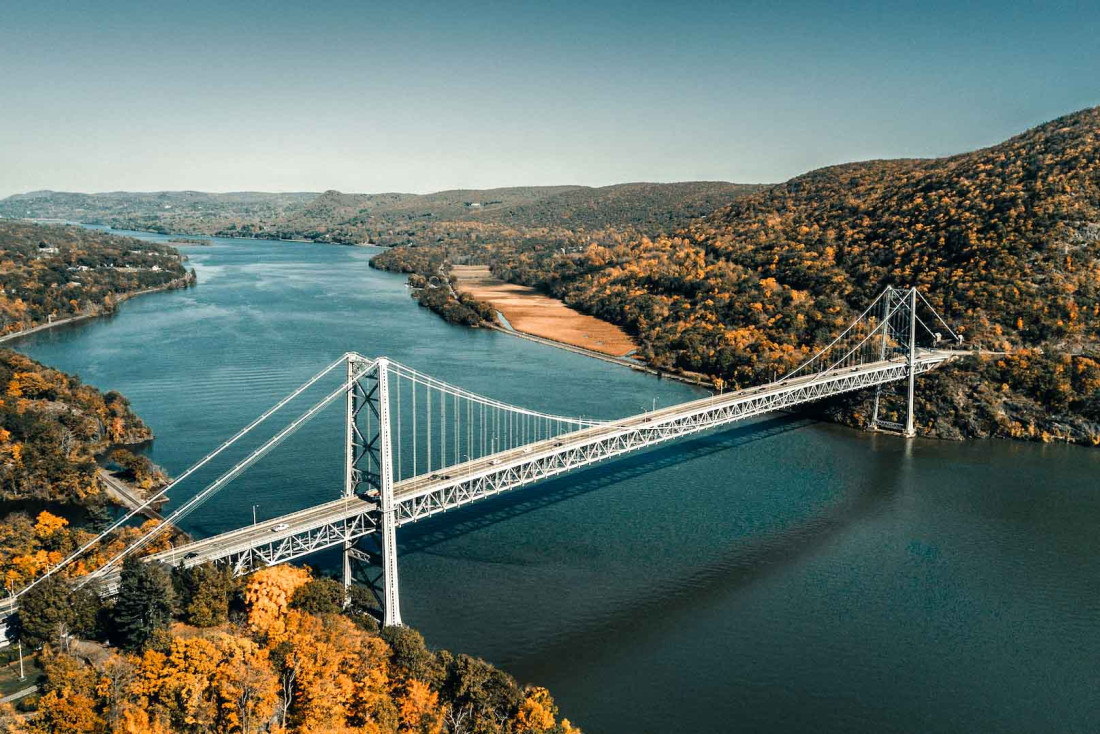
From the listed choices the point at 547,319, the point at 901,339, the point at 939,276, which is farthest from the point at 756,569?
the point at 547,319

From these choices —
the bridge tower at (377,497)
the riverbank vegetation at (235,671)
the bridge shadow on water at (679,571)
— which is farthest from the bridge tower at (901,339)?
the riverbank vegetation at (235,671)

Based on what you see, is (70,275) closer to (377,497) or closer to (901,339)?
(377,497)

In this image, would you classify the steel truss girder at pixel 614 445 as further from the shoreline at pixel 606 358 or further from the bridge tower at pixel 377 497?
the shoreline at pixel 606 358

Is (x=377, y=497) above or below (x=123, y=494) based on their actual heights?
above

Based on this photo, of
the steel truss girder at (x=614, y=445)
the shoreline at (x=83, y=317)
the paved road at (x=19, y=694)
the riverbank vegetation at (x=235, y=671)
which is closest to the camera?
the riverbank vegetation at (x=235, y=671)

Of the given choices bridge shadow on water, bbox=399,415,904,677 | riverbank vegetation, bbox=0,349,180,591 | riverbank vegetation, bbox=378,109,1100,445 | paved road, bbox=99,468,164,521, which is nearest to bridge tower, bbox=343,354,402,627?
bridge shadow on water, bbox=399,415,904,677

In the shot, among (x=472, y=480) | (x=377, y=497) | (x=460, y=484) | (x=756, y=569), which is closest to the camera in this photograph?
(x=377, y=497)

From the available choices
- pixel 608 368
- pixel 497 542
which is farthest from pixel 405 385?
pixel 497 542
